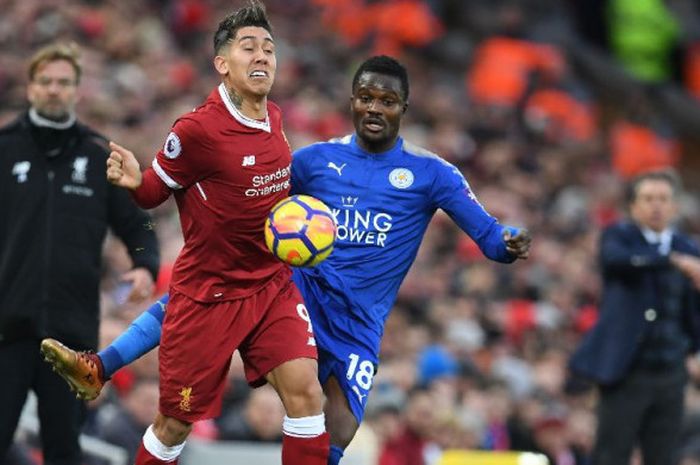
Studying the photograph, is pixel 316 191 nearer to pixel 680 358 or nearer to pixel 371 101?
pixel 371 101

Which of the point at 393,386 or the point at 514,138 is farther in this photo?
the point at 514,138

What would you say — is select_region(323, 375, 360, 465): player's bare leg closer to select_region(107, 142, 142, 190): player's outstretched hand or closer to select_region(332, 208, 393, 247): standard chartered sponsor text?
select_region(332, 208, 393, 247): standard chartered sponsor text

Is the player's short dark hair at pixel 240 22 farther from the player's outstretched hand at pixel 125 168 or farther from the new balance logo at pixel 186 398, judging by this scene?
the new balance logo at pixel 186 398

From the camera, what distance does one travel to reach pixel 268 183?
8.09m

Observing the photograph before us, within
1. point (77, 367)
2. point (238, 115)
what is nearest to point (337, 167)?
point (238, 115)

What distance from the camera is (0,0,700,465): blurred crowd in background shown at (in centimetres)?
1253

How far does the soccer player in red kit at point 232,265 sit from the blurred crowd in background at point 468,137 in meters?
1.29

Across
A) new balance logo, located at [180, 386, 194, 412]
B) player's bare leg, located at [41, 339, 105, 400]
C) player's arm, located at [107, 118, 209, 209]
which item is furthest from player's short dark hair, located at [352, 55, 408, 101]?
player's bare leg, located at [41, 339, 105, 400]

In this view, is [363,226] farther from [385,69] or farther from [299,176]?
[385,69]

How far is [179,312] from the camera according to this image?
816 cm

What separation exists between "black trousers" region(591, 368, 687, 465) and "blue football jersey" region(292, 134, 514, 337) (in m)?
2.47

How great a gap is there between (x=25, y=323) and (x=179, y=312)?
1.10 m

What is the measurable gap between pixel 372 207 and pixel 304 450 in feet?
4.34

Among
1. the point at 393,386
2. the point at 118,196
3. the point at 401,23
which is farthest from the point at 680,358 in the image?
the point at 401,23
